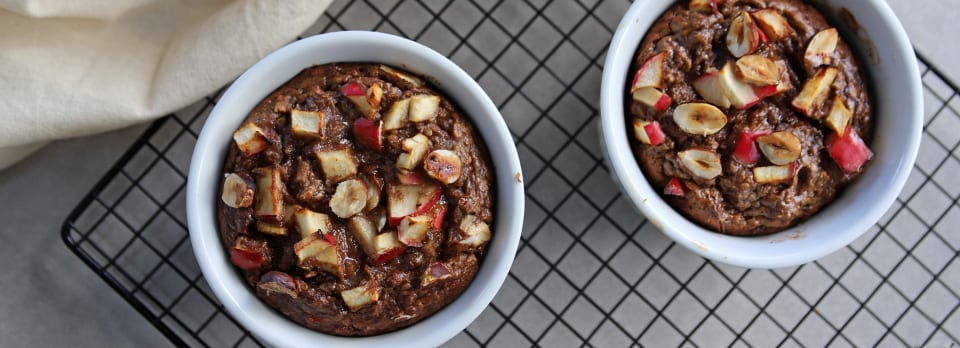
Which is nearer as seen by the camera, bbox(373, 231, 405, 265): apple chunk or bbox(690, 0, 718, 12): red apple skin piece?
bbox(373, 231, 405, 265): apple chunk

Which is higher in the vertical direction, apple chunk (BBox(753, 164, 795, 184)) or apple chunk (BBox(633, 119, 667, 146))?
apple chunk (BBox(753, 164, 795, 184))

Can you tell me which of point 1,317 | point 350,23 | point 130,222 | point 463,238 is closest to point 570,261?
point 463,238

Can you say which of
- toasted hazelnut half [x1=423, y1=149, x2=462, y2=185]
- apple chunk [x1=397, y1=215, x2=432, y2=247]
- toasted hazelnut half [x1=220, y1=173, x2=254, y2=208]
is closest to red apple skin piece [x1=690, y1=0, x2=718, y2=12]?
toasted hazelnut half [x1=423, y1=149, x2=462, y2=185]

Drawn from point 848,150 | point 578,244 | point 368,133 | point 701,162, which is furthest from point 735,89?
point 368,133

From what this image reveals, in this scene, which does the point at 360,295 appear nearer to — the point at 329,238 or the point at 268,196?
the point at 329,238

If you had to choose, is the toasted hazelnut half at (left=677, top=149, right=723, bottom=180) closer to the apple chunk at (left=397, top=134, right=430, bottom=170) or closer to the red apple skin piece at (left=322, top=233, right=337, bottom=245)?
the apple chunk at (left=397, top=134, right=430, bottom=170)

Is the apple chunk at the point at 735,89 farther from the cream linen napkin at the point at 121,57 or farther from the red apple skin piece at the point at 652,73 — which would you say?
the cream linen napkin at the point at 121,57
